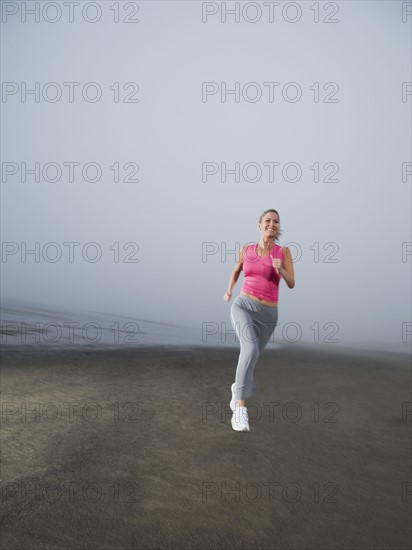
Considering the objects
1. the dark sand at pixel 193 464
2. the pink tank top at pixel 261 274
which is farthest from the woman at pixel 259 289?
the dark sand at pixel 193 464

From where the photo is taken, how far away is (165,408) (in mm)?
7789

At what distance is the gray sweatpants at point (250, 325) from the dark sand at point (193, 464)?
1.35 m

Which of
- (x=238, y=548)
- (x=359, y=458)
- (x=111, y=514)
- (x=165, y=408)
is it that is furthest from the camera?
(x=165, y=408)

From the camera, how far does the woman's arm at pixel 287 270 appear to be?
4615 mm

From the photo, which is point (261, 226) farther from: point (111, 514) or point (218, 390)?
point (218, 390)

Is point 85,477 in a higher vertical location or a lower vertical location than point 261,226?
lower

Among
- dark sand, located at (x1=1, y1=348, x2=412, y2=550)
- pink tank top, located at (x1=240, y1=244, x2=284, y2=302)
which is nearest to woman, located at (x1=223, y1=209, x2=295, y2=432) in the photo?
pink tank top, located at (x1=240, y1=244, x2=284, y2=302)

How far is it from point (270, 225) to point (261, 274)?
54 cm

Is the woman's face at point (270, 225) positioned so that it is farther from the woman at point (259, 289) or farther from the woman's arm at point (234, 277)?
the woman's arm at point (234, 277)

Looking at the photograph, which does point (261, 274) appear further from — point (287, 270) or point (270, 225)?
point (270, 225)

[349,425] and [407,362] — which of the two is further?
[407,362]

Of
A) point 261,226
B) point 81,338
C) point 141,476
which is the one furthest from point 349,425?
point 81,338

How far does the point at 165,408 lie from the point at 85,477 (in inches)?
114

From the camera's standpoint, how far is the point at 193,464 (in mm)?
5465
